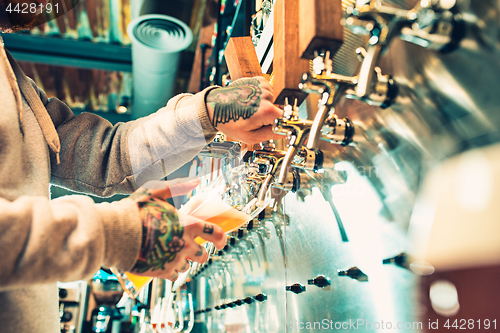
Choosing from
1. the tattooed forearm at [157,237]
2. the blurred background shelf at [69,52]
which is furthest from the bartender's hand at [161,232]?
the blurred background shelf at [69,52]

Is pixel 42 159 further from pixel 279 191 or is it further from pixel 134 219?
pixel 279 191

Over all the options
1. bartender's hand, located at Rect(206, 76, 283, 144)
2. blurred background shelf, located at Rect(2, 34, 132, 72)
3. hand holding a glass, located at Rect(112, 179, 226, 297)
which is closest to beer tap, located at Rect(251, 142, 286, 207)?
bartender's hand, located at Rect(206, 76, 283, 144)

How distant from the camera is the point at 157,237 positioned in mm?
535

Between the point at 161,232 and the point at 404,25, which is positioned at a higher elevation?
the point at 404,25

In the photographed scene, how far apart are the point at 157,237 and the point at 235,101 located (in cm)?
41

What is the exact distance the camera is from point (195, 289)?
A: 328cm

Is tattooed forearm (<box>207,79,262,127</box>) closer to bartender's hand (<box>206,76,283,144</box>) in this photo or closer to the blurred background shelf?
bartender's hand (<box>206,76,283,144</box>)

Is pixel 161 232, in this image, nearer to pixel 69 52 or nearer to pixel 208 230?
pixel 208 230

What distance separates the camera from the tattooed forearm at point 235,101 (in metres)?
0.79

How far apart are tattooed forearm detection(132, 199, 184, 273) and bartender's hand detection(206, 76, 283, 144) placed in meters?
0.34

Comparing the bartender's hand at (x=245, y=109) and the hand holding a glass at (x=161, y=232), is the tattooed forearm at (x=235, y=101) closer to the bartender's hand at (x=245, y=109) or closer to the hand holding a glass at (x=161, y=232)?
the bartender's hand at (x=245, y=109)

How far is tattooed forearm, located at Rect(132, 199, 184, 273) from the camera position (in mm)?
535

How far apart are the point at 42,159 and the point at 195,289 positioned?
8.78 ft

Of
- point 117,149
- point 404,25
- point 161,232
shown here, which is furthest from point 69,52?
point 404,25
